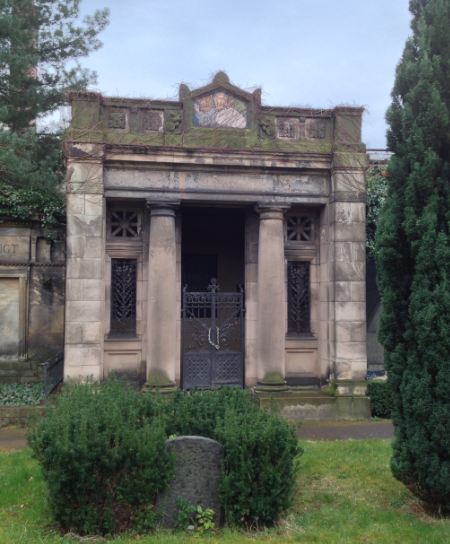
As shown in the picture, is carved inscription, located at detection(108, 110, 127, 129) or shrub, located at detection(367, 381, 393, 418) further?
shrub, located at detection(367, 381, 393, 418)

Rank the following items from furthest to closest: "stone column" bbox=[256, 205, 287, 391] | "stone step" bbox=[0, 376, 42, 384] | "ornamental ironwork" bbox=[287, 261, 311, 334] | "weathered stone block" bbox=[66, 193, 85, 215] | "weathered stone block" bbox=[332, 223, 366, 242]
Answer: "stone step" bbox=[0, 376, 42, 384] → "ornamental ironwork" bbox=[287, 261, 311, 334] → "weathered stone block" bbox=[332, 223, 366, 242] → "stone column" bbox=[256, 205, 287, 391] → "weathered stone block" bbox=[66, 193, 85, 215]

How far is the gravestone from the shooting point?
19.4 feet

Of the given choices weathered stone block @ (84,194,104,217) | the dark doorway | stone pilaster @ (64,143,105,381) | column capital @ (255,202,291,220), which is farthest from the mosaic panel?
the dark doorway

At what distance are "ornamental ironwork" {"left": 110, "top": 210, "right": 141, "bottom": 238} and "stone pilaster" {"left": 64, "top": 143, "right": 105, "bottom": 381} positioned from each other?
89cm

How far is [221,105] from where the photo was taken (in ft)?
40.7

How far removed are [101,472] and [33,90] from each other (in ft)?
39.6

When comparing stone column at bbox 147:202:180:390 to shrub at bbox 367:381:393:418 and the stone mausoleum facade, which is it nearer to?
the stone mausoleum facade

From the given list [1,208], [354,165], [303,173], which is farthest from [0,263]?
[354,165]

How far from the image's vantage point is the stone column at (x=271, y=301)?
12406mm

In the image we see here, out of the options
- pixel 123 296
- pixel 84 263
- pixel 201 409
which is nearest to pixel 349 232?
pixel 123 296

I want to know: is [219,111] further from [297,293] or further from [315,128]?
[297,293]

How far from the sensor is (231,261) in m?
15.9

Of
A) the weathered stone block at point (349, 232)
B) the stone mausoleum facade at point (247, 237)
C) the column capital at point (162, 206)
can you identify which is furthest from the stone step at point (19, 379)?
the weathered stone block at point (349, 232)

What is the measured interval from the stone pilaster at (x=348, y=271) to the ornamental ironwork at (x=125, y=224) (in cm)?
421
